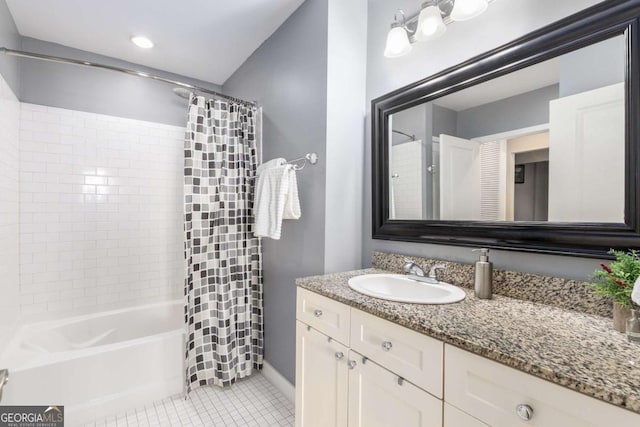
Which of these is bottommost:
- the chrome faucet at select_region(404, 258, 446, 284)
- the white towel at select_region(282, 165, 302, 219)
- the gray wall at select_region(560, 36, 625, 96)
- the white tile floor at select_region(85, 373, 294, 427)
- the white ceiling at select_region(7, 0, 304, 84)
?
the white tile floor at select_region(85, 373, 294, 427)

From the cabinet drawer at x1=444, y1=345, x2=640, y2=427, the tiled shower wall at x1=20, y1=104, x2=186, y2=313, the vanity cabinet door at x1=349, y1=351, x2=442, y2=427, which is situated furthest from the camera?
the tiled shower wall at x1=20, y1=104, x2=186, y2=313

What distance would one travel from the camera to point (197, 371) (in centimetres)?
205

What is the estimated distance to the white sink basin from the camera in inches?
45.8

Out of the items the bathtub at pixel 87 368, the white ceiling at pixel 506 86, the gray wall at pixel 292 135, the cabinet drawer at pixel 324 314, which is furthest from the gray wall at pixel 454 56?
the bathtub at pixel 87 368

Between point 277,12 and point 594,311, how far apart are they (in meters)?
2.24

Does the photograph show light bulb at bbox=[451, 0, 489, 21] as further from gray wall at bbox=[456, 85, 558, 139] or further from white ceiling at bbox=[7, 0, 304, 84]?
white ceiling at bbox=[7, 0, 304, 84]

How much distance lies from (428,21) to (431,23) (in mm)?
17

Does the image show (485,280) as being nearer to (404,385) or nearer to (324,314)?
(404,385)

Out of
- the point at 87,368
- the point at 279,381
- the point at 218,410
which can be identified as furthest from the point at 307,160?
the point at 87,368

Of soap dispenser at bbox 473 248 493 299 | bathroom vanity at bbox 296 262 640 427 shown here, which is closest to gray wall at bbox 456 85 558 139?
soap dispenser at bbox 473 248 493 299

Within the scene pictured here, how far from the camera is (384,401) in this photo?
3.26 feet

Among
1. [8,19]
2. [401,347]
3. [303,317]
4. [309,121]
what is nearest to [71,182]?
[8,19]

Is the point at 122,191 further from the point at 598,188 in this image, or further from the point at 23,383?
the point at 598,188

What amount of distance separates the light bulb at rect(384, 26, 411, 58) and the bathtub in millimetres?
2226
